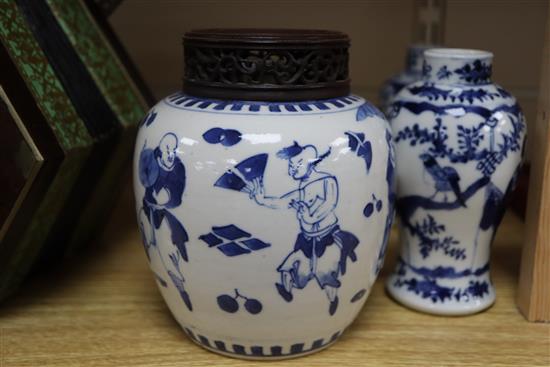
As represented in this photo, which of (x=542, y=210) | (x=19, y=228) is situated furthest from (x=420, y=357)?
(x=19, y=228)

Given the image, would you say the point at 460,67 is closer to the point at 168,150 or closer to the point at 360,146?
the point at 360,146

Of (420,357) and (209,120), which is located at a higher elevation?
(209,120)

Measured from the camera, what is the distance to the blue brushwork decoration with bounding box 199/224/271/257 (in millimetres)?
626

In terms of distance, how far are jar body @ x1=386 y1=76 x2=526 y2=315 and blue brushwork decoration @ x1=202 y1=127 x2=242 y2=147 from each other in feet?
0.76

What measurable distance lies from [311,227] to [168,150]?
15 cm

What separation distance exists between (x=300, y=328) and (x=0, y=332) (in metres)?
0.33

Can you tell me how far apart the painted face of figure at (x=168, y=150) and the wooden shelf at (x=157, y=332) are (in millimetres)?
209

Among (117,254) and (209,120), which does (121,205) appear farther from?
(209,120)

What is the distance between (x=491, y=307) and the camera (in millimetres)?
824

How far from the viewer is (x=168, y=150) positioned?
644 mm

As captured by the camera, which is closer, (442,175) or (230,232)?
(230,232)

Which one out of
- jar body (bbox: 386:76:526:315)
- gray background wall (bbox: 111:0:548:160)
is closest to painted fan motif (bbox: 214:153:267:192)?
jar body (bbox: 386:76:526:315)

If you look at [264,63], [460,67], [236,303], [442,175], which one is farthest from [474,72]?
[236,303]

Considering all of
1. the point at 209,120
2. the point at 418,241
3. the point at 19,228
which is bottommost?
the point at 418,241
